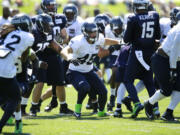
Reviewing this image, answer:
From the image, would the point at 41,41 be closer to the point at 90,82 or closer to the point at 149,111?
the point at 90,82

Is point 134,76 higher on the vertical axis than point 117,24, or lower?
lower

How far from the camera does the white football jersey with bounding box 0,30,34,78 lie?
6543 millimetres

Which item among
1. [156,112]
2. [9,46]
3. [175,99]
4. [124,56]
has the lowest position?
[156,112]

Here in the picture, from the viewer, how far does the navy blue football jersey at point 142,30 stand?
8.07 metres

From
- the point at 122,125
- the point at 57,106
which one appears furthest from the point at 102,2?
the point at 122,125

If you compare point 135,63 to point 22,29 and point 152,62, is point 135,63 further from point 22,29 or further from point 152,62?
point 22,29

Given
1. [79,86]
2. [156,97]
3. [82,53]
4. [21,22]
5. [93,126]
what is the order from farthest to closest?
[82,53]
[79,86]
[156,97]
[93,126]
[21,22]

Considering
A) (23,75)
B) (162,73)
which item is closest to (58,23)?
(23,75)

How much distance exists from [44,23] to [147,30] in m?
1.60

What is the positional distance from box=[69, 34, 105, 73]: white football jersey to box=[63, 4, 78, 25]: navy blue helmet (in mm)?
2272

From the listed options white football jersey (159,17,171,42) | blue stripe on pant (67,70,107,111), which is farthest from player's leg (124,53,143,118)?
white football jersey (159,17,171,42)

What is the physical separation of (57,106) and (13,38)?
337cm

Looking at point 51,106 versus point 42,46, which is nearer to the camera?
point 42,46

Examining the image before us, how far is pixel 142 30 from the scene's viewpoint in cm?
810
